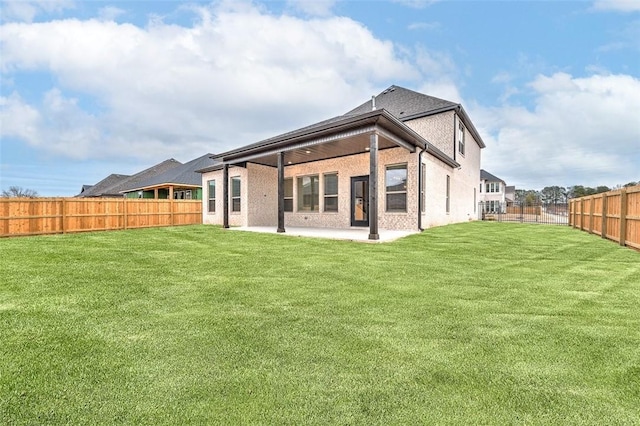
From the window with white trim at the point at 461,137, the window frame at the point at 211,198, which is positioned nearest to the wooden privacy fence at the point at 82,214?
the window frame at the point at 211,198

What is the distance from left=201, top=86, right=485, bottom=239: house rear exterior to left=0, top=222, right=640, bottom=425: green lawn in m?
4.75

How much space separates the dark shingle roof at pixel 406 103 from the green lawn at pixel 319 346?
43.5 feet

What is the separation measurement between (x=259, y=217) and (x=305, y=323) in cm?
1216

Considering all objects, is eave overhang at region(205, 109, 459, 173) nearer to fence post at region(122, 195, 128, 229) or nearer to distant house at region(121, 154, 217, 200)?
fence post at region(122, 195, 128, 229)

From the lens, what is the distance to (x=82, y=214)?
12.1 m

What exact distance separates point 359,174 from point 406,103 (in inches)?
344

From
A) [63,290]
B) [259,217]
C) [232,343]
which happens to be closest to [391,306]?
[232,343]

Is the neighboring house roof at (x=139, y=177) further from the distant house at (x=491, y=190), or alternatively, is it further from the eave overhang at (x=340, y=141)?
the distant house at (x=491, y=190)

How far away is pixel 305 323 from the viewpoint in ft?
9.12

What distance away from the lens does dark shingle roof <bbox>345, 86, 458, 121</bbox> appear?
16234 millimetres

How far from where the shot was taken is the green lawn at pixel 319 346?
5.25ft

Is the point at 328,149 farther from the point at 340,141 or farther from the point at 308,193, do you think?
the point at 308,193

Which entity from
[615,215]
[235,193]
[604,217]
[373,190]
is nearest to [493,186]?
[604,217]

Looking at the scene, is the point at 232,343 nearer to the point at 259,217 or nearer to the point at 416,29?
the point at 259,217
